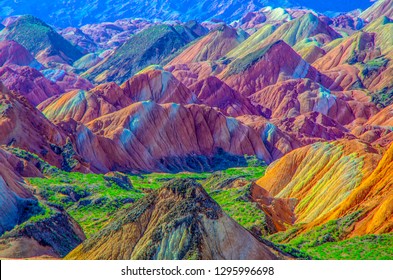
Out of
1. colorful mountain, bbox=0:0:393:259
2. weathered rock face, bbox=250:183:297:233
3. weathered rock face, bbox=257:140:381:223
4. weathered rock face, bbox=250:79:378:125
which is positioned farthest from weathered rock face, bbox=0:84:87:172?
weathered rock face, bbox=250:79:378:125

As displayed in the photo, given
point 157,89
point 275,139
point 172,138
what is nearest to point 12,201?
point 172,138

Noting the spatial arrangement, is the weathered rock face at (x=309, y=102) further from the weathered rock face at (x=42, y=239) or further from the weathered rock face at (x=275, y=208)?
the weathered rock face at (x=42, y=239)

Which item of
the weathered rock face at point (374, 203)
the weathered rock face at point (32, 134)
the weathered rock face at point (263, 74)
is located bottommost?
the weathered rock face at point (263, 74)

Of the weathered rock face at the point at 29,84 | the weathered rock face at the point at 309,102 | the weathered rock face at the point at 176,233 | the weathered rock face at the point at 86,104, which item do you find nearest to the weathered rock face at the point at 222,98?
the weathered rock face at the point at 309,102

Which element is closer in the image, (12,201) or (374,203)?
(374,203)

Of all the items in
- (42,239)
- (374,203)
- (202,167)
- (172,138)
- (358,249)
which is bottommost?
(202,167)

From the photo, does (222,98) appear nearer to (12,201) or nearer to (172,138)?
(172,138)
